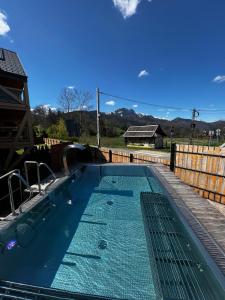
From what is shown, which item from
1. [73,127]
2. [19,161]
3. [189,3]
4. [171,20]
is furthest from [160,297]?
[73,127]

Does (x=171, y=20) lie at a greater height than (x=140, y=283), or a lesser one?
greater

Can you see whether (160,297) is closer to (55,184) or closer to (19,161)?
(55,184)

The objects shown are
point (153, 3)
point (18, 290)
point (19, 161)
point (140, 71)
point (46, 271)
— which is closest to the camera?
point (18, 290)

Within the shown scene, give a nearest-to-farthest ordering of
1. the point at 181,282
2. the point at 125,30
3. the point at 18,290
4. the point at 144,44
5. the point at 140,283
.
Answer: the point at 18,290, the point at 181,282, the point at 140,283, the point at 125,30, the point at 144,44

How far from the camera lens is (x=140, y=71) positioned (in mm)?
19125

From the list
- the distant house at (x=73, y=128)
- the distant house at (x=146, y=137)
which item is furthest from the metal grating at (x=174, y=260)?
the distant house at (x=73, y=128)

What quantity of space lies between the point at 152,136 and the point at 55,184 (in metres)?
25.7

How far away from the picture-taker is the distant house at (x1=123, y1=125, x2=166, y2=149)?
99.1 feet

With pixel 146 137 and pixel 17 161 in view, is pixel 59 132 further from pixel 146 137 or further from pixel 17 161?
pixel 17 161

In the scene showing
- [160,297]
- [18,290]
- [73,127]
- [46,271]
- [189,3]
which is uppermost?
[189,3]

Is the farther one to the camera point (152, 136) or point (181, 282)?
point (152, 136)

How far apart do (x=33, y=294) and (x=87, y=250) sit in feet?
5.51

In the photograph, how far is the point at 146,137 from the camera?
30.8 m

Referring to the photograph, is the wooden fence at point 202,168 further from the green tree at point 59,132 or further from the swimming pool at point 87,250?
the green tree at point 59,132
